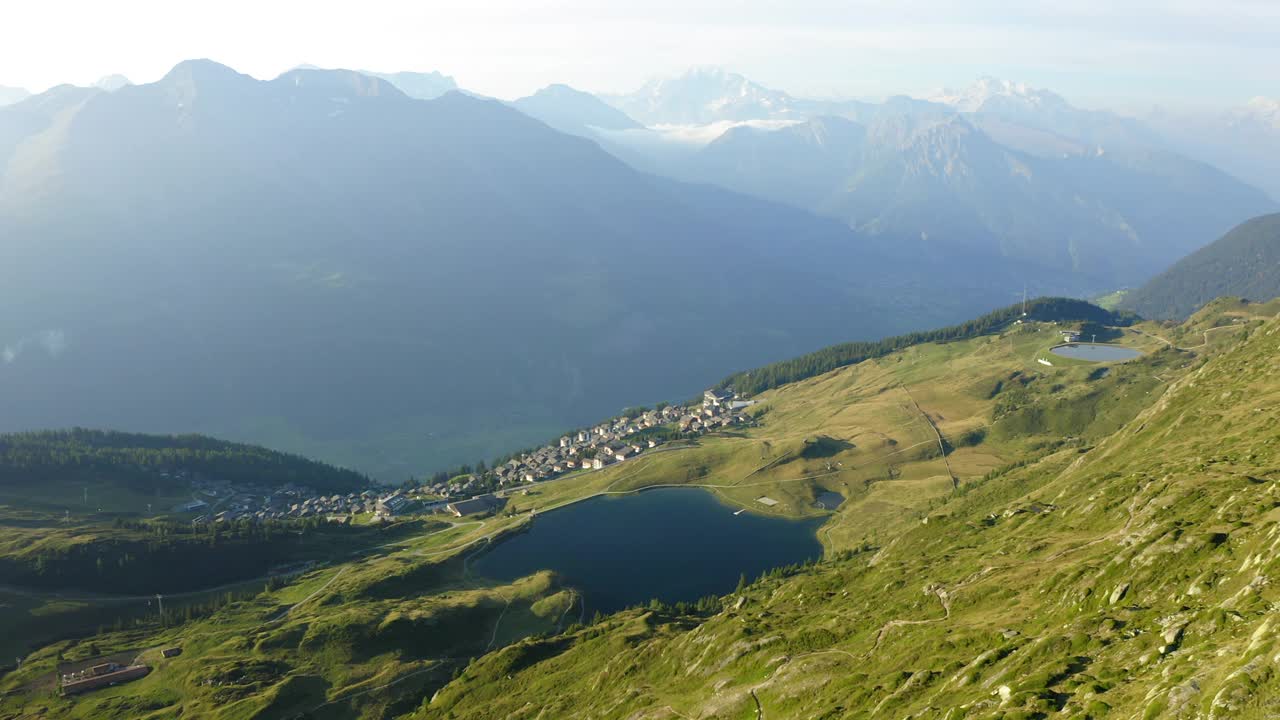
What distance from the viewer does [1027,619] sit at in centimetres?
6775

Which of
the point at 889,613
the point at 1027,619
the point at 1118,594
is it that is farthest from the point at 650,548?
the point at 1118,594

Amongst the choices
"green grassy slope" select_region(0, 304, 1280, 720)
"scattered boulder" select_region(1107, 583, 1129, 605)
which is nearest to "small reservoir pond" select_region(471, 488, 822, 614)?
"green grassy slope" select_region(0, 304, 1280, 720)

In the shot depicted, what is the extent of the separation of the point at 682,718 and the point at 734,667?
9.30 meters

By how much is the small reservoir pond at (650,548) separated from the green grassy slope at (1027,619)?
1853 cm

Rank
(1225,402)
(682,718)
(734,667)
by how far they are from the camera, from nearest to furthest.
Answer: (682,718) < (734,667) < (1225,402)

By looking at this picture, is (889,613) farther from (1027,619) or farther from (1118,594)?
(1118,594)

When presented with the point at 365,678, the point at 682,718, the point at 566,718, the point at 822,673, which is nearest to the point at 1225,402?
the point at 822,673

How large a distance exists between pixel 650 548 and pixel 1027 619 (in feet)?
330

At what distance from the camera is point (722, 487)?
189m

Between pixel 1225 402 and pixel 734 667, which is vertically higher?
pixel 1225 402

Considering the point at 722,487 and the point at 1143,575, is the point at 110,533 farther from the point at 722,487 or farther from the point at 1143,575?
the point at 1143,575

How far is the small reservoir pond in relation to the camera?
146500 millimetres

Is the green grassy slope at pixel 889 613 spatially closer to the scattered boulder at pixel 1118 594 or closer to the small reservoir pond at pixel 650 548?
the scattered boulder at pixel 1118 594

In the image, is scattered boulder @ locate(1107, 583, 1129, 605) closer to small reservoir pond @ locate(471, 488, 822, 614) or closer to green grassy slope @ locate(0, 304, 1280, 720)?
green grassy slope @ locate(0, 304, 1280, 720)
